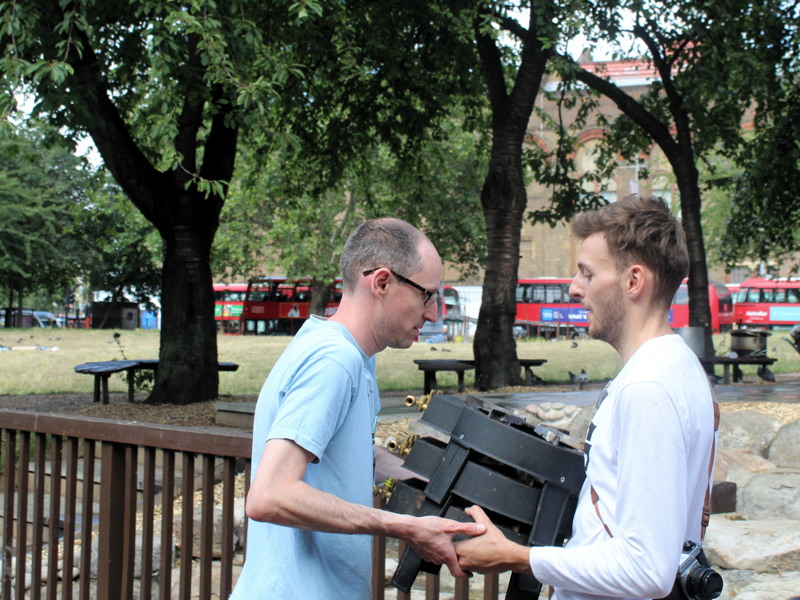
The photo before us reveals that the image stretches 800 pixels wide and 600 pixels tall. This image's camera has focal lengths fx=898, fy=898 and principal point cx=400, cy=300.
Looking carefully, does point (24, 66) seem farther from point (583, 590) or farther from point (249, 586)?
point (583, 590)

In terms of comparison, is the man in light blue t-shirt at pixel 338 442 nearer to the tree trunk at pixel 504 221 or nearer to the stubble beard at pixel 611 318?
the stubble beard at pixel 611 318

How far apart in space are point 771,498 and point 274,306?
143 ft

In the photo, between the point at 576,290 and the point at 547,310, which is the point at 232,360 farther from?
the point at 547,310

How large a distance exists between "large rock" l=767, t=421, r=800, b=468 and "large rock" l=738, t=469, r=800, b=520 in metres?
1.23

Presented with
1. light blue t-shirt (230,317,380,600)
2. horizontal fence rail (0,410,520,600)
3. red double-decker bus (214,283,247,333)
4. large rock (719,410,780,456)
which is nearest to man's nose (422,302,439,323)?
light blue t-shirt (230,317,380,600)

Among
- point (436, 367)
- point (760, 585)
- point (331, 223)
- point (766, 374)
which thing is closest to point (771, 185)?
point (766, 374)

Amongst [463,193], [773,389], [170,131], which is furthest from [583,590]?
[463,193]

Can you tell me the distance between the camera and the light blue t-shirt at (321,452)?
82.4 inches

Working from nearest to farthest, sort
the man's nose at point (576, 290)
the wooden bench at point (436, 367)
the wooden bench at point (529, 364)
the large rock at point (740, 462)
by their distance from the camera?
the man's nose at point (576, 290) < the large rock at point (740, 462) < the wooden bench at point (436, 367) < the wooden bench at point (529, 364)

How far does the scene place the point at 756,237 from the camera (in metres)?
21.0

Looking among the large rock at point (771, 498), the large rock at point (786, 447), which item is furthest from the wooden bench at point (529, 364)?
the large rock at point (771, 498)

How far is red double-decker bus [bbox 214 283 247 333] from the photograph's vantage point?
53469mm

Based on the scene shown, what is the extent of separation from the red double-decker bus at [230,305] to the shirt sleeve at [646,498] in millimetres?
51807

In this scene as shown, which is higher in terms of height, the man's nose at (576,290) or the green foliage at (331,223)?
the green foliage at (331,223)
